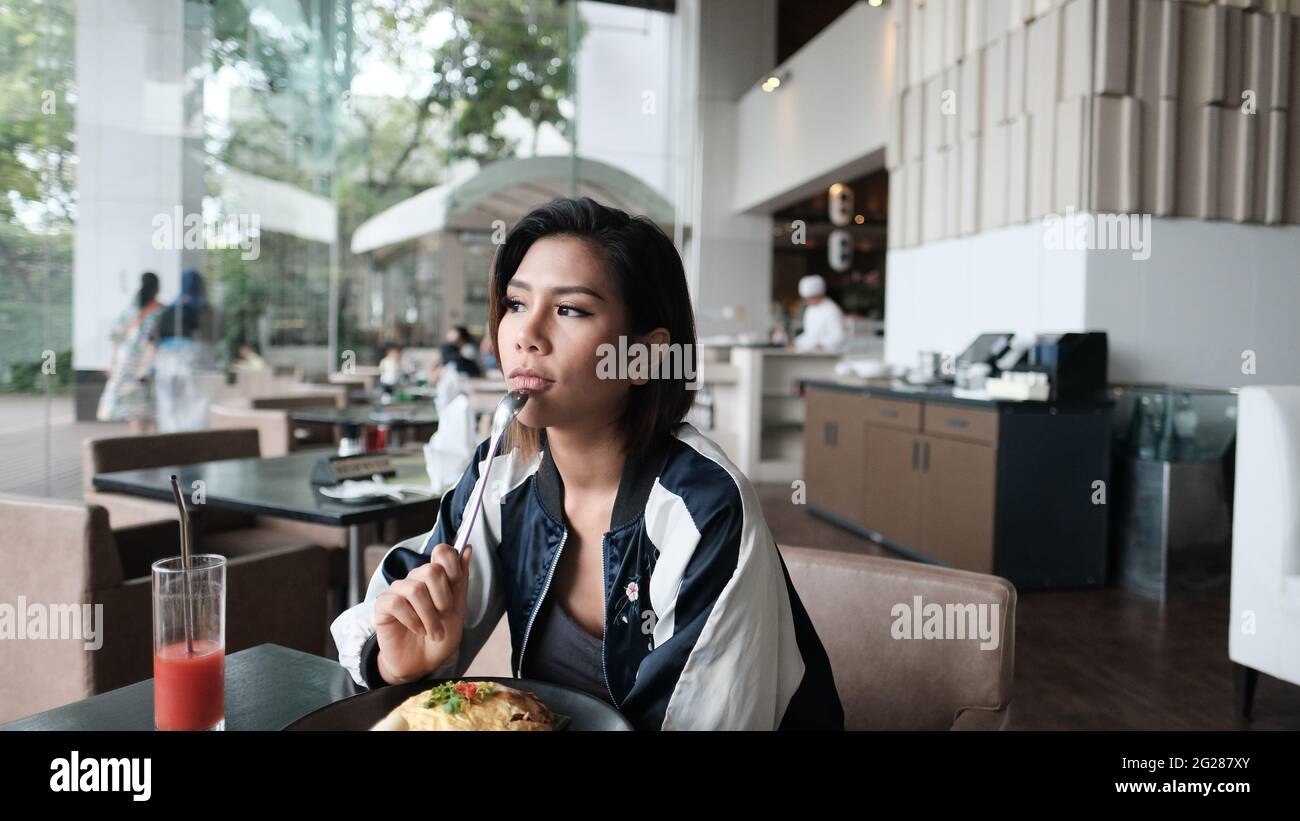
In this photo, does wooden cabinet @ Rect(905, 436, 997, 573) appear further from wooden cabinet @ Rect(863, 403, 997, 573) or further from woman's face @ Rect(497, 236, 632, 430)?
woman's face @ Rect(497, 236, 632, 430)

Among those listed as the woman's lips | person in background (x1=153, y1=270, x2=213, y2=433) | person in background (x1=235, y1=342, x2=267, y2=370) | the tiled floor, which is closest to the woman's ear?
the woman's lips

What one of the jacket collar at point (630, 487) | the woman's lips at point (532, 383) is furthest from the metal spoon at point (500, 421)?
the jacket collar at point (630, 487)

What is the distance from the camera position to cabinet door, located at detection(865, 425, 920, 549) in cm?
491

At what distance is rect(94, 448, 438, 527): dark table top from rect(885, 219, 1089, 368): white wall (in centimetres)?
356

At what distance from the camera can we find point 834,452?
598cm

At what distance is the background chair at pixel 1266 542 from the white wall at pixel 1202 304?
2.03 metres

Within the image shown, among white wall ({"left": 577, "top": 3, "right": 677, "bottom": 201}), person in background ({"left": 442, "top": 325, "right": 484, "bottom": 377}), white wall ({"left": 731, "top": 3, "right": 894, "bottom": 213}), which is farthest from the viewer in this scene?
white wall ({"left": 577, "top": 3, "right": 677, "bottom": 201})

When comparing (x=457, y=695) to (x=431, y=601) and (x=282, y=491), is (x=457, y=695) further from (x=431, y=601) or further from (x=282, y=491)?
(x=282, y=491)

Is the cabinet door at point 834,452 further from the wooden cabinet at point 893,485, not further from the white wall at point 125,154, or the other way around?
the white wall at point 125,154

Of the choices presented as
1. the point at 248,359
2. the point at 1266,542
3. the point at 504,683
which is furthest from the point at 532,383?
the point at 248,359

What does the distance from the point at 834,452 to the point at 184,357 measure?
441 cm

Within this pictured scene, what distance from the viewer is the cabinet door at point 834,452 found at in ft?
→ 18.5

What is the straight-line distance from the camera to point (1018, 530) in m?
4.23
